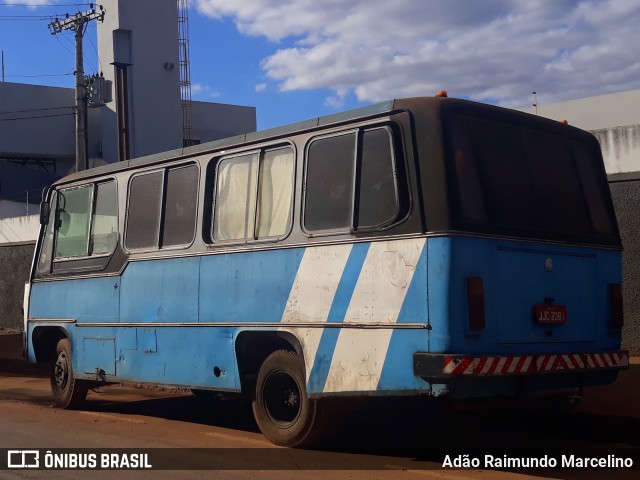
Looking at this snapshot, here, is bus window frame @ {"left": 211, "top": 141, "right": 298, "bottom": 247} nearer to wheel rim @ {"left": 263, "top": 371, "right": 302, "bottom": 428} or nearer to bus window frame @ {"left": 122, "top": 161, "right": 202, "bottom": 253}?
bus window frame @ {"left": 122, "top": 161, "right": 202, "bottom": 253}

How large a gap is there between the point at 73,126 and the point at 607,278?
145 feet

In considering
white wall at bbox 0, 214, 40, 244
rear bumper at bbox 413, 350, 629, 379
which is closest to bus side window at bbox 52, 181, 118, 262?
rear bumper at bbox 413, 350, 629, 379

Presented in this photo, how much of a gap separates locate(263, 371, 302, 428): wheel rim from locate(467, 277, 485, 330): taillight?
210cm

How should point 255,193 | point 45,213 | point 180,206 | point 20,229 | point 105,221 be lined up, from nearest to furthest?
point 255,193 < point 180,206 < point 105,221 < point 45,213 < point 20,229

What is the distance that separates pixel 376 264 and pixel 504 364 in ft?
4.26

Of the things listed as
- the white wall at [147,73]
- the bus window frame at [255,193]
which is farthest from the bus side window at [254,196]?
the white wall at [147,73]

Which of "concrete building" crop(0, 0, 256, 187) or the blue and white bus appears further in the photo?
"concrete building" crop(0, 0, 256, 187)

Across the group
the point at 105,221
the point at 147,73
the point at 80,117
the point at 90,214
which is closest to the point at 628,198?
the point at 105,221

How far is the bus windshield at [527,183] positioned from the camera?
721cm

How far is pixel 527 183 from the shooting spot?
778 centimetres

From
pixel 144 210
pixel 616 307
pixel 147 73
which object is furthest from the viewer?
pixel 147 73

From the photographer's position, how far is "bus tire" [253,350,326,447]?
7980mm

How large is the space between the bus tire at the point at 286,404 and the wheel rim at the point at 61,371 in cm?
391

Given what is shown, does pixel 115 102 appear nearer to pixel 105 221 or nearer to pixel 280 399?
pixel 105 221
